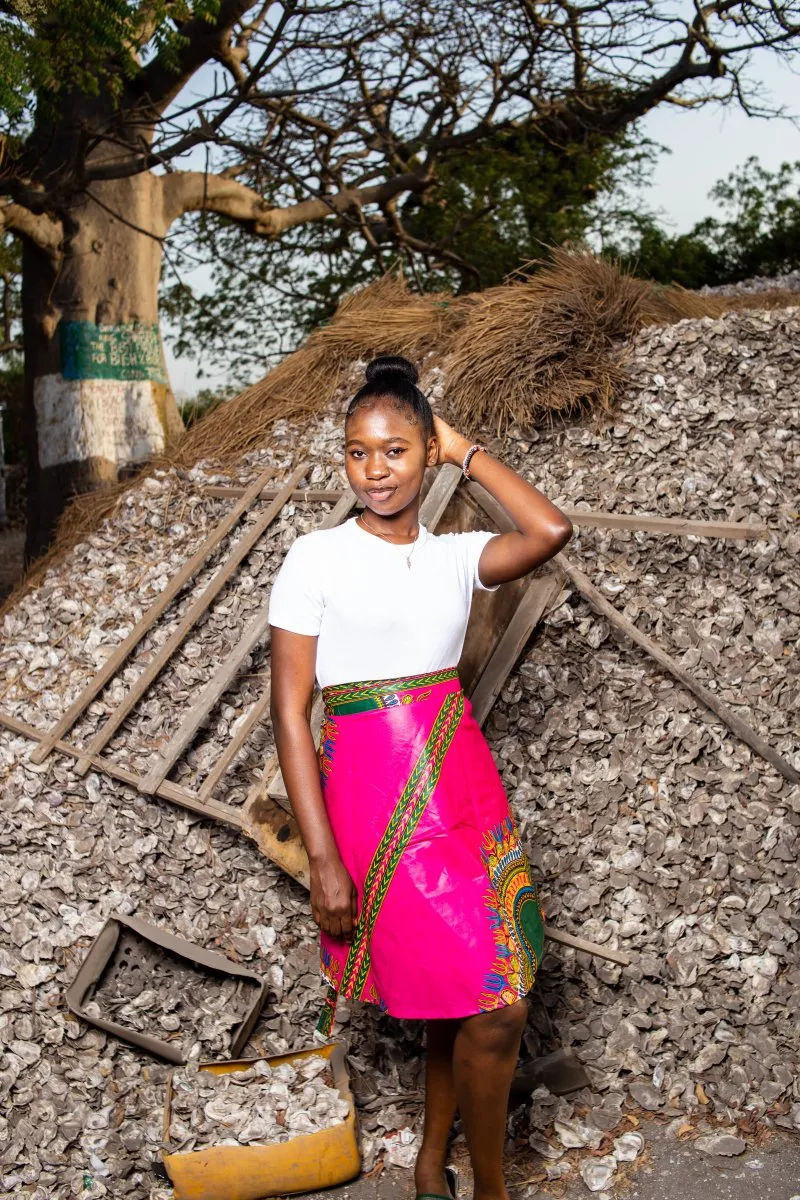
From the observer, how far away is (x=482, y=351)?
5.70 m

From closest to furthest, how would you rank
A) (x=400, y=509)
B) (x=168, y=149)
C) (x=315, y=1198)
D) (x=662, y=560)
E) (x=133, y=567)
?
(x=400, y=509) < (x=315, y=1198) < (x=662, y=560) < (x=168, y=149) < (x=133, y=567)

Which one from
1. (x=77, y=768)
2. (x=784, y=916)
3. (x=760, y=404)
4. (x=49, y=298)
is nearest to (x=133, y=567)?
(x=77, y=768)

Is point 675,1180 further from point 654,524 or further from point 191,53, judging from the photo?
point 191,53

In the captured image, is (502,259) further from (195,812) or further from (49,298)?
(195,812)

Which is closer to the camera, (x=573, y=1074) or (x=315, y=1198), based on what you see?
(x=315, y=1198)

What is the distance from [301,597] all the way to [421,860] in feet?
2.14

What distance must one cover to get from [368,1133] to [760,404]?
12.7 ft

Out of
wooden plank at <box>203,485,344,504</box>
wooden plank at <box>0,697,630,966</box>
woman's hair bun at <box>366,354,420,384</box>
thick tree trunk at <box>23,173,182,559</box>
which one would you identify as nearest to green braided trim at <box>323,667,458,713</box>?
woman's hair bun at <box>366,354,420,384</box>

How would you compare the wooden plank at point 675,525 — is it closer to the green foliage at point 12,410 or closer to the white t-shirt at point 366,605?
the white t-shirt at point 366,605

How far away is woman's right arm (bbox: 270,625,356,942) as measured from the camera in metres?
2.46

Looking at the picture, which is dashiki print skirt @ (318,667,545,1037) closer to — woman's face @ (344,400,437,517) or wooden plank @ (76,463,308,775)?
woman's face @ (344,400,437,517)

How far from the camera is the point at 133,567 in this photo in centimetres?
600

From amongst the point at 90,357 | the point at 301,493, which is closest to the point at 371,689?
the point at 301,493

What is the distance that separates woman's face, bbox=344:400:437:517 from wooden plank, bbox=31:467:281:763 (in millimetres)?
2978
